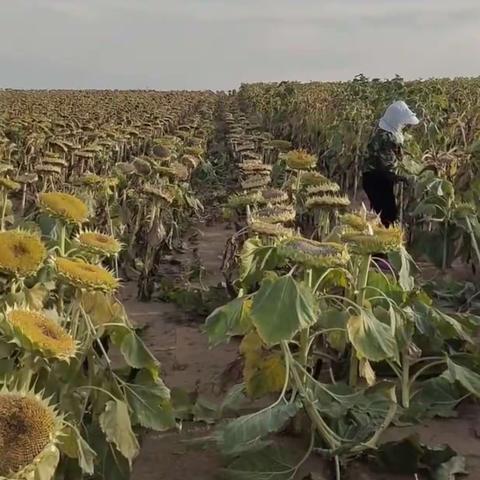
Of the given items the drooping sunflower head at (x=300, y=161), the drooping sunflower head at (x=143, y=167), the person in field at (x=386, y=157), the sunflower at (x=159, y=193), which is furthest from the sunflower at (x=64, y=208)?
the person in field at (x=386, y=157)

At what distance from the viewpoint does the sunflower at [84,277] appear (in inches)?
99.2

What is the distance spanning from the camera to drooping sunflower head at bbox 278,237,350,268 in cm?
286

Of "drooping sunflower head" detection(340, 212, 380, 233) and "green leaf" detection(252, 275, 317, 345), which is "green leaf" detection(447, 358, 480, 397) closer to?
"drooping sunflower head" detection(340, 212, 380, 233)

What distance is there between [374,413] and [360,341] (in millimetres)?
406

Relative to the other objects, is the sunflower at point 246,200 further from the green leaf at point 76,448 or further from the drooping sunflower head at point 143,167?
the green leaf at point 76,448

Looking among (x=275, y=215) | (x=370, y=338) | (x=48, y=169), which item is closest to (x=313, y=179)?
(x=275, y=215)

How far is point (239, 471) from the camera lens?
10.0ft

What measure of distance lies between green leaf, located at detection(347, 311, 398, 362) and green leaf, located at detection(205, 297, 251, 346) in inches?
14.5

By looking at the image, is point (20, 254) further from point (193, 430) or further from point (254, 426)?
point (193, 430)

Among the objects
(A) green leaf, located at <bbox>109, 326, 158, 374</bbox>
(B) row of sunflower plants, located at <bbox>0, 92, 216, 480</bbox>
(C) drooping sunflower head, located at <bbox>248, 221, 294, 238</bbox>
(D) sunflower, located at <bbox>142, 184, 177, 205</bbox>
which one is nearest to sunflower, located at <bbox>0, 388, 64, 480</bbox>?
(B) row of sunflower plants, located at <bbox>0, 92, 216, 480</bbox>

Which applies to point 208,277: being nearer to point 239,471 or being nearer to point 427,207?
point 427,207

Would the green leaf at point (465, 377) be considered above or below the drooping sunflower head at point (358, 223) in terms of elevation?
below

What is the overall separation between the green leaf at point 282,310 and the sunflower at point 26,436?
96 cm

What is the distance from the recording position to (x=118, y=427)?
8.55 feet
